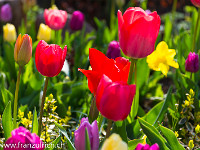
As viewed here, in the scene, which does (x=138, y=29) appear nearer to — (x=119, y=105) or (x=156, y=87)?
(x=119, y=105)

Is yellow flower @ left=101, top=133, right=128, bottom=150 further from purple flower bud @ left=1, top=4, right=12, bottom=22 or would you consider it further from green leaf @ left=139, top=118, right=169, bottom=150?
purple flower bud @ left=1, top=4, right=12, bottom=22

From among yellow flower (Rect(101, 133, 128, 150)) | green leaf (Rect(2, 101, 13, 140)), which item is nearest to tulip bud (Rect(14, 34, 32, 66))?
green leaf (Rect(2, 101, 13, 140))

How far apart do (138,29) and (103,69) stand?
159mm

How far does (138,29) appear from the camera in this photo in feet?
3.54

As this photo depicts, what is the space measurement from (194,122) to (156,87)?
0.77 meters

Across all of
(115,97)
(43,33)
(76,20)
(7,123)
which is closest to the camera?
(115,97)

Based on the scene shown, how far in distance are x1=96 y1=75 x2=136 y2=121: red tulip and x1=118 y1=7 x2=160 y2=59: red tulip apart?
8.6 inches

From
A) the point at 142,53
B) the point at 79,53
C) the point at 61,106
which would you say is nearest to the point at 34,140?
the point at 142,53

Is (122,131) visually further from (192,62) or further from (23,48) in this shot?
(192,62)

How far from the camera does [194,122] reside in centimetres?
166

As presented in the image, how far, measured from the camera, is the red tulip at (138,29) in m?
1.08

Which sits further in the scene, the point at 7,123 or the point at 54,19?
the point at 54,19

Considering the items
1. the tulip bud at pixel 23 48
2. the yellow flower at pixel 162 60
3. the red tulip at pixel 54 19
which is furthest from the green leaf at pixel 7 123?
the red tulip at pixel 54 19

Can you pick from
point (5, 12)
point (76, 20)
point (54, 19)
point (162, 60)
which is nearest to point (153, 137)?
point (162, 60)
